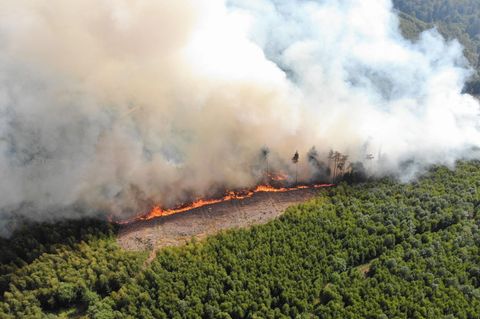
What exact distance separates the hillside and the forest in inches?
3765

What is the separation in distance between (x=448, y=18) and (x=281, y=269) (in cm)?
14532

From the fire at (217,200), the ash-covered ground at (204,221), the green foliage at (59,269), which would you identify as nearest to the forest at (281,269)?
the green foliage at (59,269)

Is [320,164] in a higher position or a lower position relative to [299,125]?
lower

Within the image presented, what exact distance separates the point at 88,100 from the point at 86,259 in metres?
25.0

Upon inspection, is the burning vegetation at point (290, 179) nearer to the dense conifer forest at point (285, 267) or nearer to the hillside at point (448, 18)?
the dense conifer forest at point (285, 267)

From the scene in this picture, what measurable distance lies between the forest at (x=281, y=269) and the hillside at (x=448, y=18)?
314 feet

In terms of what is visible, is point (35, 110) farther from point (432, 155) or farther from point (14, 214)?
point (432, 155)

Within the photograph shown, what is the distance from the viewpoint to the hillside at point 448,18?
154 metres

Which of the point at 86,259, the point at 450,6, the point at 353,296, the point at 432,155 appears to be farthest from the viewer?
the point at 450,6

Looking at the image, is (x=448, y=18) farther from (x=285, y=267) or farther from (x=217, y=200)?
(x=285, y=267)

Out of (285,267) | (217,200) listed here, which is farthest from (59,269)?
(285,267)

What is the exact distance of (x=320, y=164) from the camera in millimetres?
82375

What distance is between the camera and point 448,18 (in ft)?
569

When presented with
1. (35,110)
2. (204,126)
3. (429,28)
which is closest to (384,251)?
(204,126)
